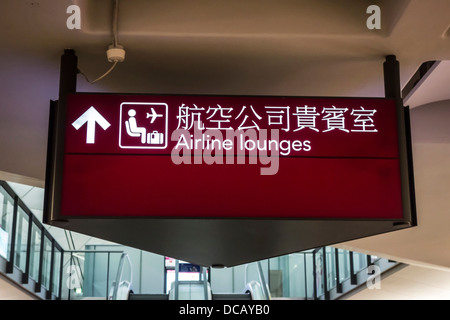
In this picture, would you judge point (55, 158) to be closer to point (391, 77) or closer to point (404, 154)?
point (404, 154)

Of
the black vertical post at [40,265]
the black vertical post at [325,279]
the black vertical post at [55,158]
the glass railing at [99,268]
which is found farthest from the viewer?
the black vertical post at [325,279]

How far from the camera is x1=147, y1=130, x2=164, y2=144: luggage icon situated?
175 inches

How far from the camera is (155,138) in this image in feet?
14.6

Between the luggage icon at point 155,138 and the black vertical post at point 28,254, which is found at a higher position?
the luggage icon at point 155,138

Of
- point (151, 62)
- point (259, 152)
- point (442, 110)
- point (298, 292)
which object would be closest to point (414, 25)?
point (259, 152)

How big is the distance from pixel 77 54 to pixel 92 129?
76cm

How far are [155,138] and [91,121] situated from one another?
1.28ft

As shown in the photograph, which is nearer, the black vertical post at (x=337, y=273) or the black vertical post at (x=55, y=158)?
the black vertical post at (x=55, y=158)

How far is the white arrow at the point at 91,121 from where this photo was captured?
14.6ft

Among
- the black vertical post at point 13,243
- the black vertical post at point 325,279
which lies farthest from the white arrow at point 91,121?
the black vertical post at point 325,279

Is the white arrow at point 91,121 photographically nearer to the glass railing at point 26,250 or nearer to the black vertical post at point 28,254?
the glass railing at point 26,250

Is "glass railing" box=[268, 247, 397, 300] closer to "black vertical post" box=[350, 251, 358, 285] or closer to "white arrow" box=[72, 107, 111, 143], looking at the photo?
"black vertical post" box=[350, 251, 358, 285]

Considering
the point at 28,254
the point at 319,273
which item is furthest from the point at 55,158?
the point at 319,273
